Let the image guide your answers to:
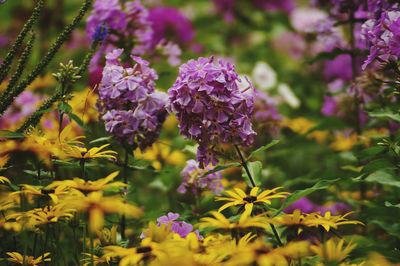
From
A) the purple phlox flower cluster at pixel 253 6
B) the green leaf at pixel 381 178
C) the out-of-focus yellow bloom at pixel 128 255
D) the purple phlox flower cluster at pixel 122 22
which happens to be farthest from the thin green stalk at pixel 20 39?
the purple phlox flower cluster at pixel 253 6

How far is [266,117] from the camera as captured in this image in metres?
2.75

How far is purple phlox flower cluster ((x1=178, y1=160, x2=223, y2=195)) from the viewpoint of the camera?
212cm

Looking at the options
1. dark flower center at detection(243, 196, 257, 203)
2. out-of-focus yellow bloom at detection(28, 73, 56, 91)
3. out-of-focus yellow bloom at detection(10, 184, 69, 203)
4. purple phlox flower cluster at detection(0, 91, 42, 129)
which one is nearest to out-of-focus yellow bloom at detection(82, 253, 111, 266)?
out-of-focus yellow bloom at detection(10, 184, 69, 203)

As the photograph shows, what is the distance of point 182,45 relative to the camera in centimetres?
368

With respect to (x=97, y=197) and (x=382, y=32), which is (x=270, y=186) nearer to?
(x=382, y=32)

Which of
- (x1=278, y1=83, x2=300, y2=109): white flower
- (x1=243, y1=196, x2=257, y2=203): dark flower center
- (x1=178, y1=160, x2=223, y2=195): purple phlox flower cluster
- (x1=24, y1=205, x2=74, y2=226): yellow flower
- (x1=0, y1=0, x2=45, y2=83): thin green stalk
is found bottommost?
(x1=278, y1=83, x2=300, y2=109): white flower

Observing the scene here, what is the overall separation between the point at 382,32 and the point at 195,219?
774mm

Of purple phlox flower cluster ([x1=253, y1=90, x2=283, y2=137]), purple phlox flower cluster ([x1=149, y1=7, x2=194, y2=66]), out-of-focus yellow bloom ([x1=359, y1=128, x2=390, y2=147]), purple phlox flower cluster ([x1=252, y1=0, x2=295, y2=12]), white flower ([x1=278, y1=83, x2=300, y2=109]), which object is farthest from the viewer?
purple phlox flower cluster ([x1=252, y1=0, x2=295, y2=12])

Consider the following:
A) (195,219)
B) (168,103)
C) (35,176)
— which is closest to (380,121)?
(195,219)

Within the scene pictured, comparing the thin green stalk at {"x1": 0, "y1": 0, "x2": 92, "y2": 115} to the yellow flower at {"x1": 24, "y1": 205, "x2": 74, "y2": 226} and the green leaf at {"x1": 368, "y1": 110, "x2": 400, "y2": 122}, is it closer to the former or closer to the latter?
the yellow flower at {"x1": 24, "y1": 205, "x2": 74, "y2": 226}

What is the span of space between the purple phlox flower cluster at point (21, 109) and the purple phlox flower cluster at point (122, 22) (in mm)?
654

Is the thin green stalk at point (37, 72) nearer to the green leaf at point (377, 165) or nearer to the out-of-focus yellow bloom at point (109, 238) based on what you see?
the out-of-focus yellow bloom at point (109, 238)

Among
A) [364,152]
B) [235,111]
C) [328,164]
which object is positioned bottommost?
[328,164]

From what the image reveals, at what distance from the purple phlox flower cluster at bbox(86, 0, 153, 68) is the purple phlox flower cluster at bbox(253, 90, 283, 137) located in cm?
52
